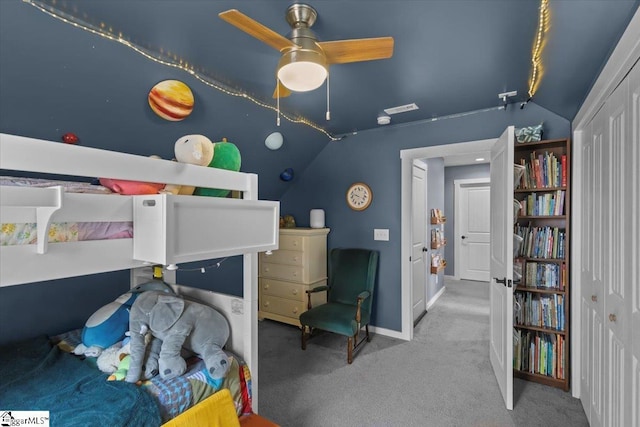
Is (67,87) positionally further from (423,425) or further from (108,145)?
(423,425)

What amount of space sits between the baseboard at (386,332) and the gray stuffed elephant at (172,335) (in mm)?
2234

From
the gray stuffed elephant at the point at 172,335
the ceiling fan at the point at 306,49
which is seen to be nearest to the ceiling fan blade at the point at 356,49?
the ceiling fan at the point at 306,49

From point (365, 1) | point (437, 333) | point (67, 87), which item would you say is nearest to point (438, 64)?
point (365, 1)

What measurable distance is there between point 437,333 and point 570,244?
1746 millimetres

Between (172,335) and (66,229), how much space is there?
0.90m

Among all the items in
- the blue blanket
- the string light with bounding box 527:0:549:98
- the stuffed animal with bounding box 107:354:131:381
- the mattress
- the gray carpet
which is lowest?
the gray carpet

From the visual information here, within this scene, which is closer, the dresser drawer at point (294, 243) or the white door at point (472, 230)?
the dresser drawer at point (294, 243)

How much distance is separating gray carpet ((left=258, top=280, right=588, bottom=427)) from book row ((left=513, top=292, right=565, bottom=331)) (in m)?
0.51

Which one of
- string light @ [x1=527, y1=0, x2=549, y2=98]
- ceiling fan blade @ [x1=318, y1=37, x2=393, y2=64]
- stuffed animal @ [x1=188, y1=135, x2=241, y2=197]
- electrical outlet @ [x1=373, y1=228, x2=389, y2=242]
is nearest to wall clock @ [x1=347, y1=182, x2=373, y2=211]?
electrical outlet @ [x1=373, y1=228, x2=389, y2=242]

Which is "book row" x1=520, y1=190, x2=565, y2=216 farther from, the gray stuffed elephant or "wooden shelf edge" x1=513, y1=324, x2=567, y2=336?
the gray stuffed elephant

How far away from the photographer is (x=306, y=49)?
133 centimetres

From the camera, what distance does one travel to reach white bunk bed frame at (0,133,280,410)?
85 cm

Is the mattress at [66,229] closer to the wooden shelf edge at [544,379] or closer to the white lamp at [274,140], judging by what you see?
the white lamp at [274,140]

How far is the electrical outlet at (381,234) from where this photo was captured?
11.4ft
